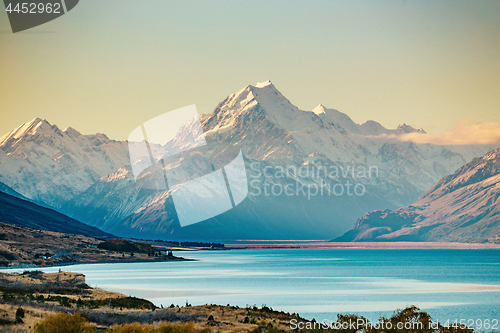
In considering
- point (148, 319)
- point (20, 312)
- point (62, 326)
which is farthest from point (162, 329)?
point (20, 312)

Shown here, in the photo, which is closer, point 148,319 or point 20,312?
point 20,312

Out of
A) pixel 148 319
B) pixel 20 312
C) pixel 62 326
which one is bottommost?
pixel 148 319

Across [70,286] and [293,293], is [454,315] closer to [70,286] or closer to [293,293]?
[293,293]

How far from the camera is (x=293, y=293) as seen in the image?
114m

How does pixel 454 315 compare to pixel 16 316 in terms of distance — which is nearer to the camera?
pixel 16 316

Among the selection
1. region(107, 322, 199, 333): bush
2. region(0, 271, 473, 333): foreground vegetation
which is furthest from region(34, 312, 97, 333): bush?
region(107, 322, 199, 333): bush

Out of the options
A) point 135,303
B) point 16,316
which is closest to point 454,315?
point 135,303

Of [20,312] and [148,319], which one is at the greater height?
[20,312]

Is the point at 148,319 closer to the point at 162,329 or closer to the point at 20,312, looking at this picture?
the point at 162,329

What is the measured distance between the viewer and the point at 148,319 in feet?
190

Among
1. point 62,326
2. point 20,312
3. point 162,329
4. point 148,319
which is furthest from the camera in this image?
point 148,319

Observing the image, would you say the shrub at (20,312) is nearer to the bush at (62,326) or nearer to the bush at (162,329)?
the bush at (62,326)

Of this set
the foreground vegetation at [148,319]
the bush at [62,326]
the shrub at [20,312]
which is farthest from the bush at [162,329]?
the shrub at [20,312]

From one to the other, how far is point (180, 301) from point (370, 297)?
36.3 meters
